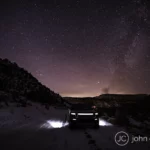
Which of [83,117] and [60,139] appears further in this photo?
[83,117]

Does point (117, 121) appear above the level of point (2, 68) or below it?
below

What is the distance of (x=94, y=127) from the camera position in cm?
1477

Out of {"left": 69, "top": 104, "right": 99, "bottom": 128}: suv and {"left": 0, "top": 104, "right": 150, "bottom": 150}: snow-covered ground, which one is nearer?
{"left": 0, "top": 104, "right": 150, "bottom": 150}: snow-covered ground

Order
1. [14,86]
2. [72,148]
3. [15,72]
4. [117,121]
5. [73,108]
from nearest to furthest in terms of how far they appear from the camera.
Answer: [72,148], [73,108], [117,121], [14,86], [15,72]

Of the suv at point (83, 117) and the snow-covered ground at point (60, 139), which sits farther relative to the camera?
the suv at point (83, 117)

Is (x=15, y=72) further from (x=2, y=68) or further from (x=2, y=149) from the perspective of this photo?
(x=2, y=149)

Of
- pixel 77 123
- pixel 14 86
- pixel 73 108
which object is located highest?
pixel 14 86

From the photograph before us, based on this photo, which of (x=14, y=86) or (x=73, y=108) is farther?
(x=14, y=86)

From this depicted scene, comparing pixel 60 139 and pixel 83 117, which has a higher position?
pixel 83 117

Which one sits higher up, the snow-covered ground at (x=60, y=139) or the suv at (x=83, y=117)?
the suv at (x=83, y=117)

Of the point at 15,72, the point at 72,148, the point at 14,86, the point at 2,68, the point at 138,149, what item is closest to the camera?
the point at 138,149

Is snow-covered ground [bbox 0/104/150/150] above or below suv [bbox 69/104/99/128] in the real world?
below

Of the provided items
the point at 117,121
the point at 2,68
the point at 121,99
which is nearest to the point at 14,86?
the point at 2,68

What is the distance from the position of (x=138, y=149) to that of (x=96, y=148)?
135 centimetres
